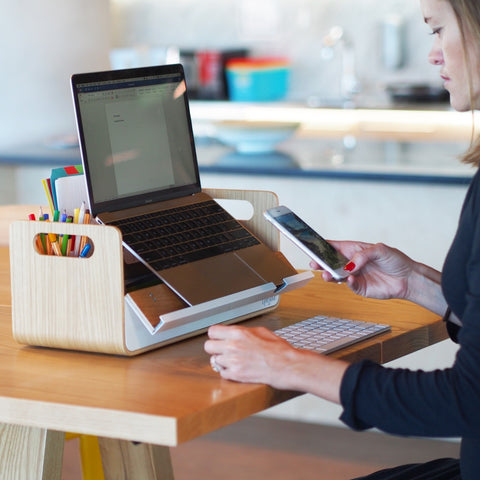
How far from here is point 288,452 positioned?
2781 millimetres

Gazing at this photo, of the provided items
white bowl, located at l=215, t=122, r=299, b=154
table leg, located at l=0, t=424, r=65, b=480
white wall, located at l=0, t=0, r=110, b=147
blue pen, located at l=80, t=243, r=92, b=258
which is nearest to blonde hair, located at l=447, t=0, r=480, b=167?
blue pen, located at l=80, t=243, r=92, b=258

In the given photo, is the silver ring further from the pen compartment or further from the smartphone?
the smartphone

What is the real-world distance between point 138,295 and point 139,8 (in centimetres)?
358

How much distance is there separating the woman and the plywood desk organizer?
4.0 inches

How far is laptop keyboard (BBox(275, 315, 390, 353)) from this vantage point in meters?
1.28

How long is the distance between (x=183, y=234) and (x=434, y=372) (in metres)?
0.46

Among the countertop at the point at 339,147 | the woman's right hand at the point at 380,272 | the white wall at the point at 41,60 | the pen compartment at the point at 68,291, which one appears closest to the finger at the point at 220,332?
the pen compartment at the point at 68,291

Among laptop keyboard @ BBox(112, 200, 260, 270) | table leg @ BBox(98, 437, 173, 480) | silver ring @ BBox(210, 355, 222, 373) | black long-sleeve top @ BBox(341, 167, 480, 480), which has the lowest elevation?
table leg @ BBox(98, 437, 173, 480)

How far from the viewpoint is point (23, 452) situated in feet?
4.39

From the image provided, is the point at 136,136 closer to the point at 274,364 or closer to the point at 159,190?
the point at 159,190

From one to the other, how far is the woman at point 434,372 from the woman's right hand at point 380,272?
9.9 inches

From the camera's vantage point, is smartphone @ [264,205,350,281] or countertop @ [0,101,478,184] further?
countertop @ [0,101,478,184]

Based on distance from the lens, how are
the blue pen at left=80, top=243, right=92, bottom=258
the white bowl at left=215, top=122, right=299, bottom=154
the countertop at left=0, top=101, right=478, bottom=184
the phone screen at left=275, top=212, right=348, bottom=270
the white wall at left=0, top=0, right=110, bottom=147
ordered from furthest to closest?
1. the white wall at left=0, top=0, right=110, bottom=147
2. the white bowl at left=215, top=122, right=299, bottom=154
3. the countertop at left=0, top=101, right=478, bottom=184
4. the phone screen at left=275, top=212, right=348, bottom=270
5. the blue pen at left=80, top=243, right=92, bottom=258

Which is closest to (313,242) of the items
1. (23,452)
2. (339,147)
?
(23,452)
